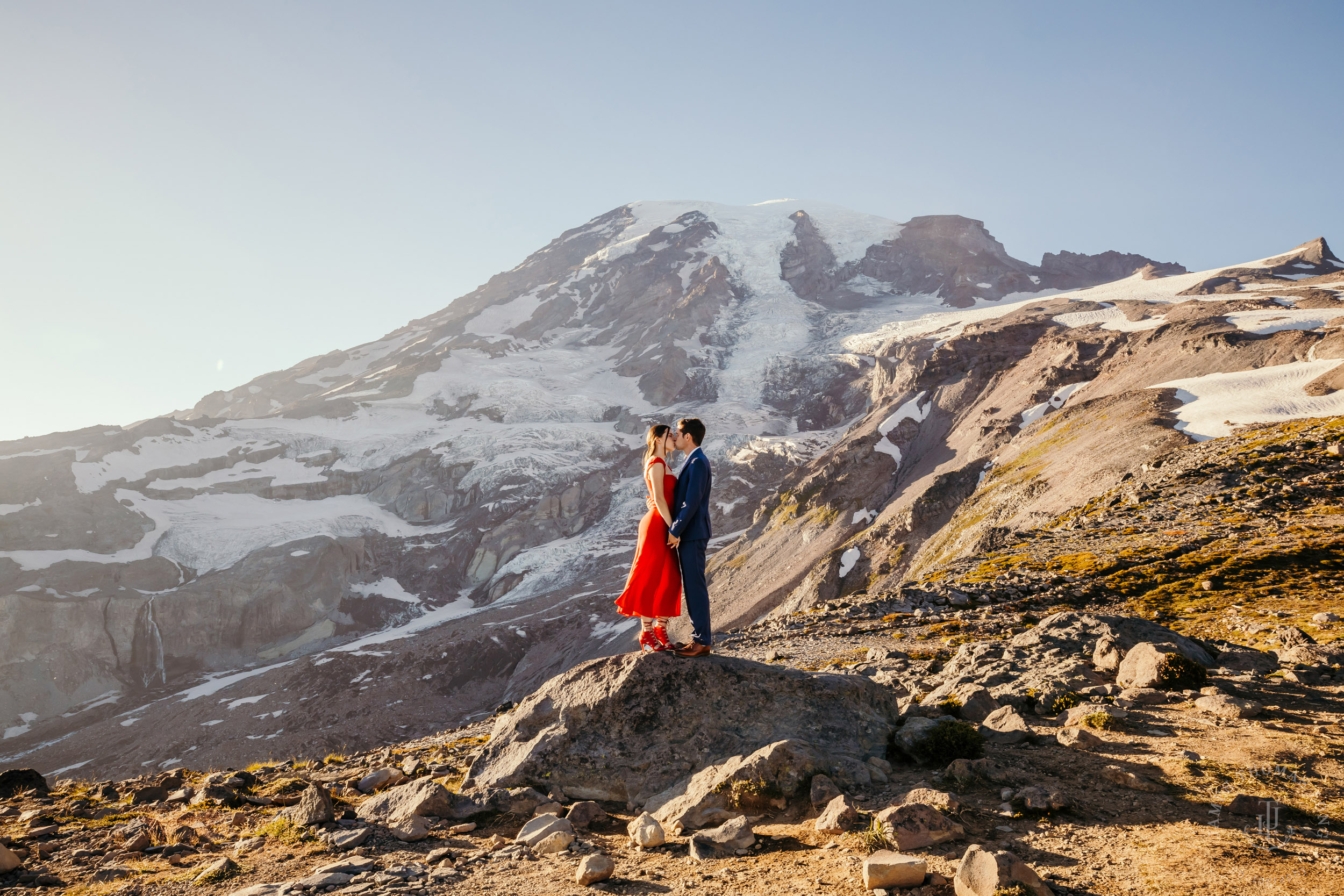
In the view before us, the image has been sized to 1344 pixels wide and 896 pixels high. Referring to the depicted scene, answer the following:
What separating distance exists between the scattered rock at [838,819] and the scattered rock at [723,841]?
0.69 m

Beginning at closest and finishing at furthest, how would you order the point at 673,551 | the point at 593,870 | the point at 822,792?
the point at 593,870, the point at 822,792, the point at 673,551

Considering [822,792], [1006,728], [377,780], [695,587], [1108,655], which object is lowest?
[1108,655]

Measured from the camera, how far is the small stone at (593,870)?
20.2 feet

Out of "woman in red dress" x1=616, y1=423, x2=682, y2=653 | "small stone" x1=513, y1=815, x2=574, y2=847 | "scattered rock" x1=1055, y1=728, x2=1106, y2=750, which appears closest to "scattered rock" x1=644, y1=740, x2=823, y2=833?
"small stone" x1=513, y1=815, x2=574, y2=847

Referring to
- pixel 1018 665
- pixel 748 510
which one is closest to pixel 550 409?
pixel 748 510

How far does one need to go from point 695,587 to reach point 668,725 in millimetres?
1868

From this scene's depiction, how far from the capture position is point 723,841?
6.66 m

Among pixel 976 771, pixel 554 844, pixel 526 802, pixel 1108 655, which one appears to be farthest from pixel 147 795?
pixel 1108 655

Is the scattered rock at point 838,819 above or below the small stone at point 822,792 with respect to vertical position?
above

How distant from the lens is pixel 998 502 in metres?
48.2

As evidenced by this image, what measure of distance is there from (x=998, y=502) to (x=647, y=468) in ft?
147

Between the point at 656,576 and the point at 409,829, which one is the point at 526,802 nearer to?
the point at 409,829

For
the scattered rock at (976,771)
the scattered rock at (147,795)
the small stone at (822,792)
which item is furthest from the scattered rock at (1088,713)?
the scattered rock at (147,795)

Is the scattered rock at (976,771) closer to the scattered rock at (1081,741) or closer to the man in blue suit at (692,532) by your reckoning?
the scattered rock at (1081,741)
